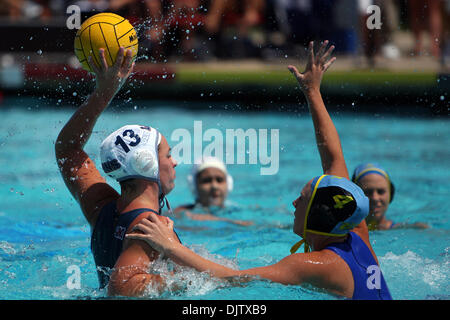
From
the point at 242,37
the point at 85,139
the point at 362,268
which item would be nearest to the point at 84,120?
the point at 85,139

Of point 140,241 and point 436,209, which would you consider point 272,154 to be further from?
point 140,241

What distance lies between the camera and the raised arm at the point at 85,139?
3.09 m

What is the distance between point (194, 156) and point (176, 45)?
514 cm

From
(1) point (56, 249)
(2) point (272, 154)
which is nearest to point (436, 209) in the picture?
(2) point (272, 154)

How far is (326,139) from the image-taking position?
3328 mm

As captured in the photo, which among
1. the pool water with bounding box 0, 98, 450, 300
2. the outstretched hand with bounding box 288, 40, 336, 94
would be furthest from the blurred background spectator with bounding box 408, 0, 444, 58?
the outstretched hand with bounding box 288, 40, 336, 94

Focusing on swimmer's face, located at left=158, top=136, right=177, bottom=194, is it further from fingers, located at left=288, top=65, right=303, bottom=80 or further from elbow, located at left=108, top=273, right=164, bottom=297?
fingers, located at left=288, top=65, right=303, bottom=80

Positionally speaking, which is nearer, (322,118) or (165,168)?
(165,168)

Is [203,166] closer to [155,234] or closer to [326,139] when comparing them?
[326,139]

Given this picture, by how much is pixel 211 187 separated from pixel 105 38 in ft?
9.51

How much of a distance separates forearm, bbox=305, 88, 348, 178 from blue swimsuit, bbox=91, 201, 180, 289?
1031mm

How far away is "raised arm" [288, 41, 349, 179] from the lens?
10.8ft

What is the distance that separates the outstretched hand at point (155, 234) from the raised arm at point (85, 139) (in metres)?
0.47

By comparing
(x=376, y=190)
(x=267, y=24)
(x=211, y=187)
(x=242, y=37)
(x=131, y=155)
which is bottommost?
(x=131, y=155)
